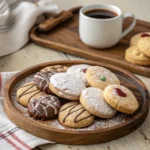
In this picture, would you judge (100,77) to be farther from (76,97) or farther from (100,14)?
(100,14)

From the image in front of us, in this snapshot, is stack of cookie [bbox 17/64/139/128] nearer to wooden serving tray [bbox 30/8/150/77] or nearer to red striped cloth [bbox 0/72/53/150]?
red striped cloth [bbox 0/72/53/150]

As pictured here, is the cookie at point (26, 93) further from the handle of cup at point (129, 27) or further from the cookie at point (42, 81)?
the handle of cup at point (129, 27)

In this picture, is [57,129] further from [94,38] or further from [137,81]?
[94,38]

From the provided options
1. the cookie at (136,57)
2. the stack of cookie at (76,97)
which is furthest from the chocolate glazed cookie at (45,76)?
the cookie at (136,57)

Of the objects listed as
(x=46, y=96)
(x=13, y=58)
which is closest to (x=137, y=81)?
(x=46, y=96)

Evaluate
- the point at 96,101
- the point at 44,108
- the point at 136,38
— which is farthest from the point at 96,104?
the point at 136,38

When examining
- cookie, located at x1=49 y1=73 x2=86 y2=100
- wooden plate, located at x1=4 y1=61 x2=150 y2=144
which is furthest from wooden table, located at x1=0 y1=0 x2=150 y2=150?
cookie, located at x1=49 y1=73 x2=86 y2=100

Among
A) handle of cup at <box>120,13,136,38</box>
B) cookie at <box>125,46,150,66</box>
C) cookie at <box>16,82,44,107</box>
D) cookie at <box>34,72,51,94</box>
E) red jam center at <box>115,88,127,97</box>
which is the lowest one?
cookie at <box>125,46,150,66</box>
